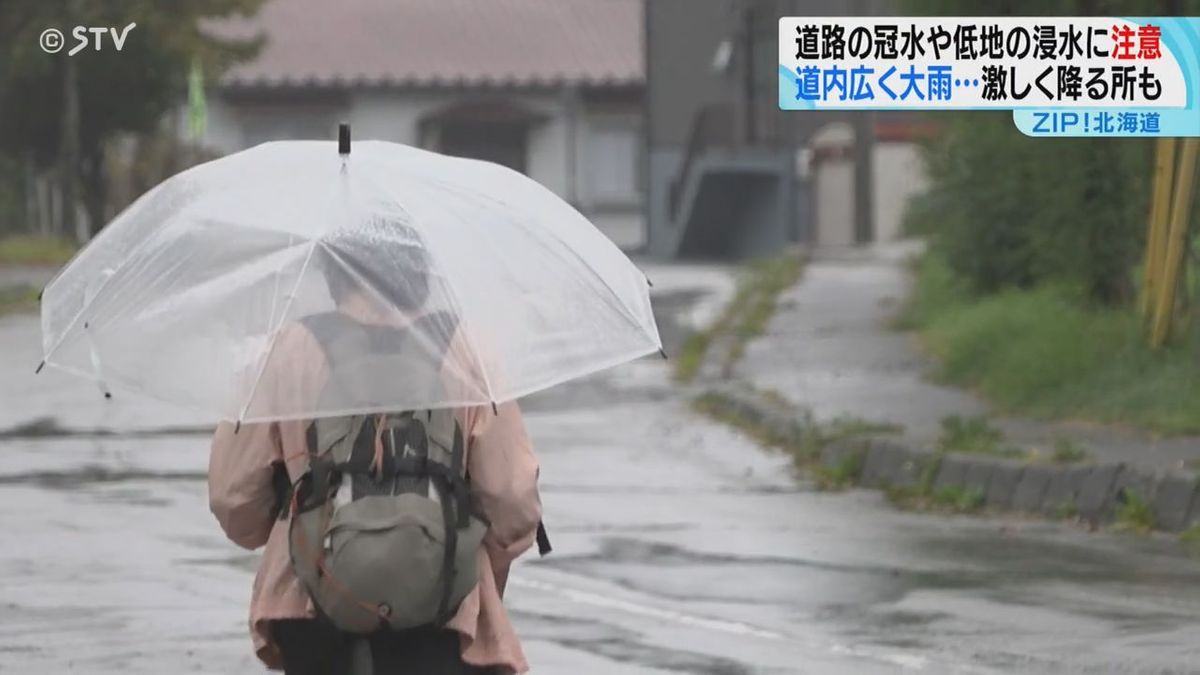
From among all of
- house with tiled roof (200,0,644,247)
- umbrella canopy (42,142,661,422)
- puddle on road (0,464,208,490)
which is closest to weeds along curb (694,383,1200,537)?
puddle on road (0,464,208,490)

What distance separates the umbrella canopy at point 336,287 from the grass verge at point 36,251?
29.1 metres

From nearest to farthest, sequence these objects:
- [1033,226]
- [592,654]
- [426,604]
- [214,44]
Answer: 1. [426,604]
2. [592,654]
3. [1033,226]
4. [214,44]

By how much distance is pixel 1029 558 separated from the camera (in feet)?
35.6

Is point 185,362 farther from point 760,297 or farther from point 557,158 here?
point 557,158

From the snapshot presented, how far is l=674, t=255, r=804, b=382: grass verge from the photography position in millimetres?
21406

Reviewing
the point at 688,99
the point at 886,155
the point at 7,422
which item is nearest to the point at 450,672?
the point at 7,422

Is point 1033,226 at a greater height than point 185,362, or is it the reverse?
point 185,362

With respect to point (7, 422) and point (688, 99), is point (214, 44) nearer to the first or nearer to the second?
point (7, 422)

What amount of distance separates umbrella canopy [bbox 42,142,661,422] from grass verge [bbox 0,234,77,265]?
29095 millimetres

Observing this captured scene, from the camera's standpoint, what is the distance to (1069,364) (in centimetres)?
1559

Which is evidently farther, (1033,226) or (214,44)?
(214,44)

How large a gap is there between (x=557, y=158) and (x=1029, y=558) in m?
44.8

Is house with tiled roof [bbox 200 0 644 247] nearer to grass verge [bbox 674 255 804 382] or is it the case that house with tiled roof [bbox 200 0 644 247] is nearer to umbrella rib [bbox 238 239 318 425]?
grass verge [bbox 674 255 804 382]

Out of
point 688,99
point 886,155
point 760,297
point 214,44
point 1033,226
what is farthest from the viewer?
point 688,99
